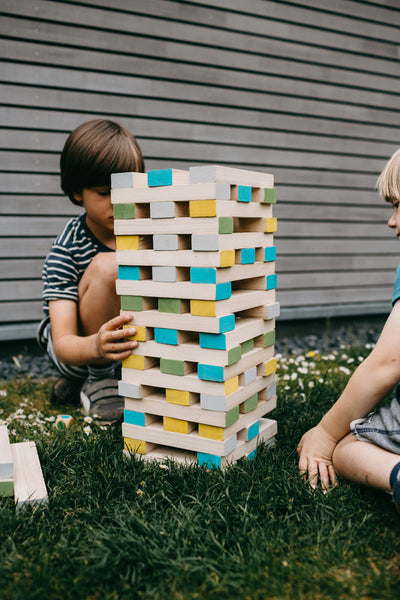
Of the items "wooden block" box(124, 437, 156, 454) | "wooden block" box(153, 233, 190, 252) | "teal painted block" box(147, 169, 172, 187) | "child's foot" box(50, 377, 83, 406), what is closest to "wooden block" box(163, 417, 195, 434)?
Answer: "wooden block" box(124, 437, 156, 454)

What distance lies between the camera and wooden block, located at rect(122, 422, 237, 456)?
1.73 m

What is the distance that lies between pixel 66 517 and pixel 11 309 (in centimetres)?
242

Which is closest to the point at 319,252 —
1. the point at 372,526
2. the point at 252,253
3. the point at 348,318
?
the point at 348,318

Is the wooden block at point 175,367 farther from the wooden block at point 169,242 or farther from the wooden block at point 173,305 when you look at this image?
the wooden block at point 169,242

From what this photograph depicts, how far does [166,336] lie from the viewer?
1773mm

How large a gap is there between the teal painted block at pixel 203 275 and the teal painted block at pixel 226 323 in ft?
0.43

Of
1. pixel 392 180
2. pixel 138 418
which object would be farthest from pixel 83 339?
pixel 392 180

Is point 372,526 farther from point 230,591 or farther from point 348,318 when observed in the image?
point 348,318

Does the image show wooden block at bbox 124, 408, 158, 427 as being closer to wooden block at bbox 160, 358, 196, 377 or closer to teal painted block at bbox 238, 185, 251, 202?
wooden block at bbox 160, 358, 196, 377

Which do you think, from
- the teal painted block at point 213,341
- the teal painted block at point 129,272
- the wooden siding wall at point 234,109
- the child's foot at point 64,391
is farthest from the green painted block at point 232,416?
the wooden siding wall at point 234,109

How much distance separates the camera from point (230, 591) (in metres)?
1.23

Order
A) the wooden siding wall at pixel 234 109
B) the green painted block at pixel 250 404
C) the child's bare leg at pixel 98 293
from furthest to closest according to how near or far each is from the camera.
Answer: the wooden siding wall at pixel 234 109
the child's bare leg at pixel 98 293
the green painted block at pixel 250 404

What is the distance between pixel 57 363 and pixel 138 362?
925mm

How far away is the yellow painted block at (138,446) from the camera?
1.88 meters
